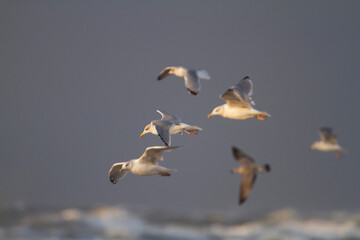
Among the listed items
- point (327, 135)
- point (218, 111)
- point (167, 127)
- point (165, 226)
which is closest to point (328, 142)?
point (327, 135)

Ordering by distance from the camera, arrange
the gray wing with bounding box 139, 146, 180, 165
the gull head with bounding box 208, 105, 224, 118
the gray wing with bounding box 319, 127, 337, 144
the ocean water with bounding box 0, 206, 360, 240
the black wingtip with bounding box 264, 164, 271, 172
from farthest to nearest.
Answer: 1. the ocean water with bounding box 0, 206, 360, 240
2. the gray wing with bounding box 319, 127, 337, 144
3. the gull head with bounding box 208, 105, 224, 118
4. the gray wing with bounding box 139, 146, 180, 165
5. the black wingtip with bounding box 264, 164, 271, 172

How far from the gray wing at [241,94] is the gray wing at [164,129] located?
0.91 meters

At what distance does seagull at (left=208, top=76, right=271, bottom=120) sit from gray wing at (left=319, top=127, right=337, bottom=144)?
265 cm

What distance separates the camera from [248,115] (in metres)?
8.02

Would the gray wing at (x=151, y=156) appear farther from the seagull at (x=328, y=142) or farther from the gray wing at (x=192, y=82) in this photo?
the seagull at (x=328, y=142)

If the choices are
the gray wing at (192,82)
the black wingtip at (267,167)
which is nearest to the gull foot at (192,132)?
the gray wing at (192,82)

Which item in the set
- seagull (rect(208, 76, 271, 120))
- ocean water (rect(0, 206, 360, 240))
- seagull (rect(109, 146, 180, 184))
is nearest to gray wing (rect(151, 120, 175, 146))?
seagull (rect(109, 146, 180, 184))

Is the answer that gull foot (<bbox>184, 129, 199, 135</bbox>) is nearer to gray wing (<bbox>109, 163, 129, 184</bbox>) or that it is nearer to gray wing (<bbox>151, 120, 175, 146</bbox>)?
gray wing (<bbox>151, 120, 175, 146</bbox>)

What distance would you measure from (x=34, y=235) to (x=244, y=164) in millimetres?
24424

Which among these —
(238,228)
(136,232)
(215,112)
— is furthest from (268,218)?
(215,112)

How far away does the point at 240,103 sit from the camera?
7984 mm

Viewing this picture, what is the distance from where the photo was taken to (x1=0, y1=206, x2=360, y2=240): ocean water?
29594mm

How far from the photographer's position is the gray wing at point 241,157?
6.40 metres

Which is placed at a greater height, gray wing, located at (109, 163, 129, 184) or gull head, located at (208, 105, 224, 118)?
gull head, located at (208, 105, 224, 118)
